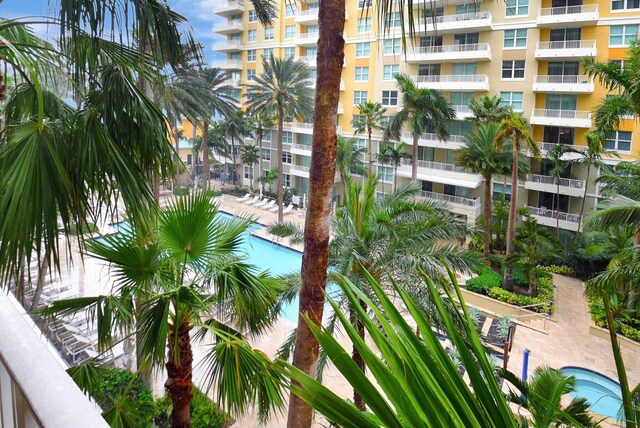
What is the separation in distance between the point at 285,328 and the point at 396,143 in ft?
43.4

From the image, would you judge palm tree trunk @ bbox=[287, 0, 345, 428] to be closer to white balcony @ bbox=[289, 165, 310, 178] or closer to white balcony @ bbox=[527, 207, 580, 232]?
white balcony @ bbox=[527, 207, 580, 232]

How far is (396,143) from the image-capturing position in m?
21.2

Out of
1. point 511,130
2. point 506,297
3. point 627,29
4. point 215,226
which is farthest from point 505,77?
point 215,226

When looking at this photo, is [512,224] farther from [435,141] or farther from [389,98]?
[389,98]

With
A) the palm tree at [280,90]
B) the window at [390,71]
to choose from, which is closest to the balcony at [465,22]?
the window at [390,71]

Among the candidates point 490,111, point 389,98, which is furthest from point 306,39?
point 490,111

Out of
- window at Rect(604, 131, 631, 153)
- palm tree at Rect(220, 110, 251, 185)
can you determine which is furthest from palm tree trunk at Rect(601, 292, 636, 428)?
palm tree at Rect(220, 110, 251, 185)

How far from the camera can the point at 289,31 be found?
994 inches

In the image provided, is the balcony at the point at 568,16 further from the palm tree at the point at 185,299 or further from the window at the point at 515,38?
the palm tree at the point at 185,299

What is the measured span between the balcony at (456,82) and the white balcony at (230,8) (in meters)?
13.3

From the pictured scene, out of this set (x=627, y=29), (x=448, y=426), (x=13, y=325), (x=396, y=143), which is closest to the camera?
(x=13, y=325)

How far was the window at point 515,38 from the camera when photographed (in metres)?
17.7

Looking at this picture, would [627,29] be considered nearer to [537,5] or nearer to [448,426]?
[537,5]

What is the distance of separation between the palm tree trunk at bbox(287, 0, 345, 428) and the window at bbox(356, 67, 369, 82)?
19.1 meters
